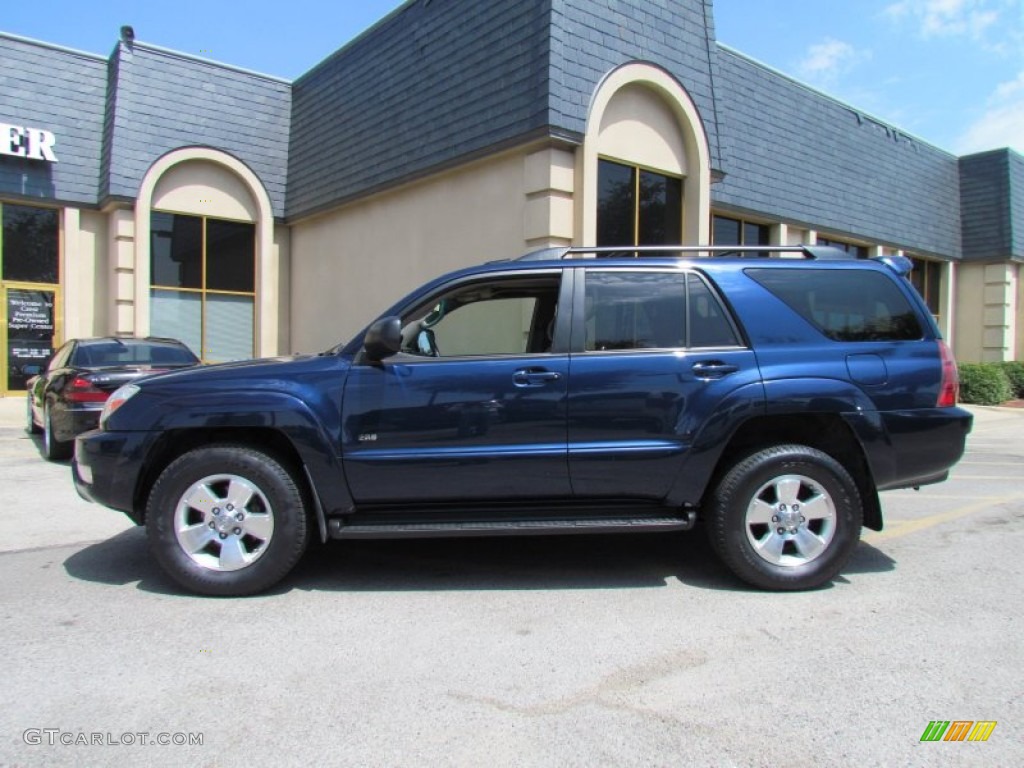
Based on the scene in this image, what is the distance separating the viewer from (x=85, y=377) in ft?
25.3

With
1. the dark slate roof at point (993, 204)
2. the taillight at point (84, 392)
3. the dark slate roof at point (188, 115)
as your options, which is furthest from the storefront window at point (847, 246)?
the taillight at point (84, 392)

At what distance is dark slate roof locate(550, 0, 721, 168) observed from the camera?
936 centimetres

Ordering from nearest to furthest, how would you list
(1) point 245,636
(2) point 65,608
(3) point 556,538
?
(1) point 245,636
(2) point 65,608
(3) point 556,538

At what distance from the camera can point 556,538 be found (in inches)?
211

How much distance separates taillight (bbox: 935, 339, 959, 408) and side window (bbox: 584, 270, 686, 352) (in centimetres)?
157

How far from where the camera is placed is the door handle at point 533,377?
4.08 metres

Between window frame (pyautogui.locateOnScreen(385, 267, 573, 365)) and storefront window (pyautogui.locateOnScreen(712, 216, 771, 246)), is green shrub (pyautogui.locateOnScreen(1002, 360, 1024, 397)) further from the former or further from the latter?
window frame (pyautogui.locateOnScreen(385, 267, 573, 365))

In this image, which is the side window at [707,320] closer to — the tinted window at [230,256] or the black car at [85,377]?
the black car at [85,377]

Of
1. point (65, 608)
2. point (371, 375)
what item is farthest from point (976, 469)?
point (65, 608)

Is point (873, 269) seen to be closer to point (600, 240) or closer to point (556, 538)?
point (556, 538)

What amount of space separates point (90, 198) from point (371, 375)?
13067 millimetres

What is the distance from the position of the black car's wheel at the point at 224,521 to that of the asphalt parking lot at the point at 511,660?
0.17 meters

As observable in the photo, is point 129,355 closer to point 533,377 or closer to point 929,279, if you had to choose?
point 533,377

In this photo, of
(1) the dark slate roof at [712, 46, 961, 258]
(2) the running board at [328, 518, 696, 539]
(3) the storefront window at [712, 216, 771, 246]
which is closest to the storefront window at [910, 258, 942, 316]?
(1) the dark slate roof at [712, 46, 961, 258]
